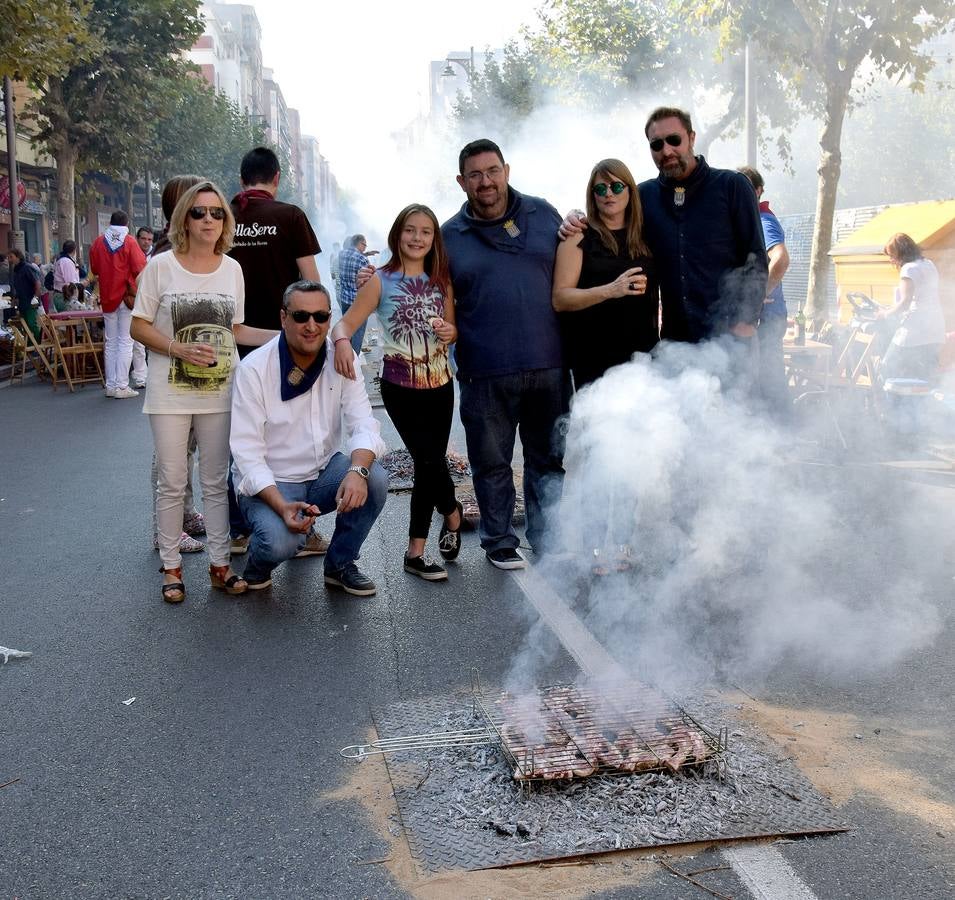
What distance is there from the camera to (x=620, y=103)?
28484 mm

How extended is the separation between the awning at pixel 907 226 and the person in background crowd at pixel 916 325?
343cm

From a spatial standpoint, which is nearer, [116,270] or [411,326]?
[411,326]

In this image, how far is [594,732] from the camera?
319cm

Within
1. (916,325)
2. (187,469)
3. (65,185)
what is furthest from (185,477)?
(65,185)

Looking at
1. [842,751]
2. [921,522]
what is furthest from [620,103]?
[842,751]

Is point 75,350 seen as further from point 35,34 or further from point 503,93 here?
point 503,93

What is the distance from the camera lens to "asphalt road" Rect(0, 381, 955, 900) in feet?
8.49

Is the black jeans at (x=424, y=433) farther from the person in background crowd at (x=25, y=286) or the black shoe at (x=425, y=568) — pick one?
the person in background crowd at (x=25, y=286)

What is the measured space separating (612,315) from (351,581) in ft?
5.61

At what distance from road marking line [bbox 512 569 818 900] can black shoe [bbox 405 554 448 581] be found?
36 cm

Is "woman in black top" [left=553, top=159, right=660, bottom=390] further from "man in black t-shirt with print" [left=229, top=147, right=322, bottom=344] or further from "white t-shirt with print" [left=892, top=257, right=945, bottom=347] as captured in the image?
"white t-shirt with print" [left=892, top=257, right=945, bottom=347]

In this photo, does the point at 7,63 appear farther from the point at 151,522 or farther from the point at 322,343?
the point at 322,343

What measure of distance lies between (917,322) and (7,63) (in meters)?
9.60

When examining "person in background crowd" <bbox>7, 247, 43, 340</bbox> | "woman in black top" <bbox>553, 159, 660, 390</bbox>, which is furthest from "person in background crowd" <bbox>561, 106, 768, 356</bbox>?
"person in background crowd" <bbox>7, 247, 43, 340</bbox>
